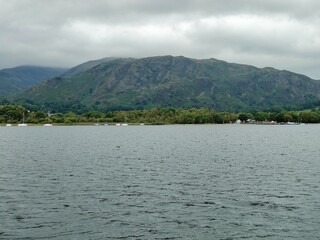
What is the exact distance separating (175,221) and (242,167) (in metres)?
44.1

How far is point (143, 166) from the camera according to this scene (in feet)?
280

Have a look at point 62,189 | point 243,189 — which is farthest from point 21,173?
point 243,189

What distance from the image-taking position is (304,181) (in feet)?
212

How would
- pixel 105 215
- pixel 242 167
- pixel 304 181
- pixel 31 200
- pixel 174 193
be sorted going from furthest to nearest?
pixel 242 167, pixel 304 181, pixel 174 193, pixel 31 200, pixel 105 215

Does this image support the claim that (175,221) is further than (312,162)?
No

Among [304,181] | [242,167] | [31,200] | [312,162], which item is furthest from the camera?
[312,162]

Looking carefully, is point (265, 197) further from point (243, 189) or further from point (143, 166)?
point (143, 166)

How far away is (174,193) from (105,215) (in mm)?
13875

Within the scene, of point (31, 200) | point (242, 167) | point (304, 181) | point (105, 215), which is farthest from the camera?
point (242, 167)

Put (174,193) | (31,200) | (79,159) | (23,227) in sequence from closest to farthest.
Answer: (23,227)
(31,200)
(174,193)
(79,159)

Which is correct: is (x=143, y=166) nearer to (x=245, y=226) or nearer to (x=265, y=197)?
(x=265, y=197)

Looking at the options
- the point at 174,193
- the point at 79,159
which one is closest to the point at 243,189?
the point at 174,193

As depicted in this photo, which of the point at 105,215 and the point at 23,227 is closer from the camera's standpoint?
the point at 23,227

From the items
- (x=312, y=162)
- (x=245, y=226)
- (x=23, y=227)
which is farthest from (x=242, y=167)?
(x=23, y=227)
